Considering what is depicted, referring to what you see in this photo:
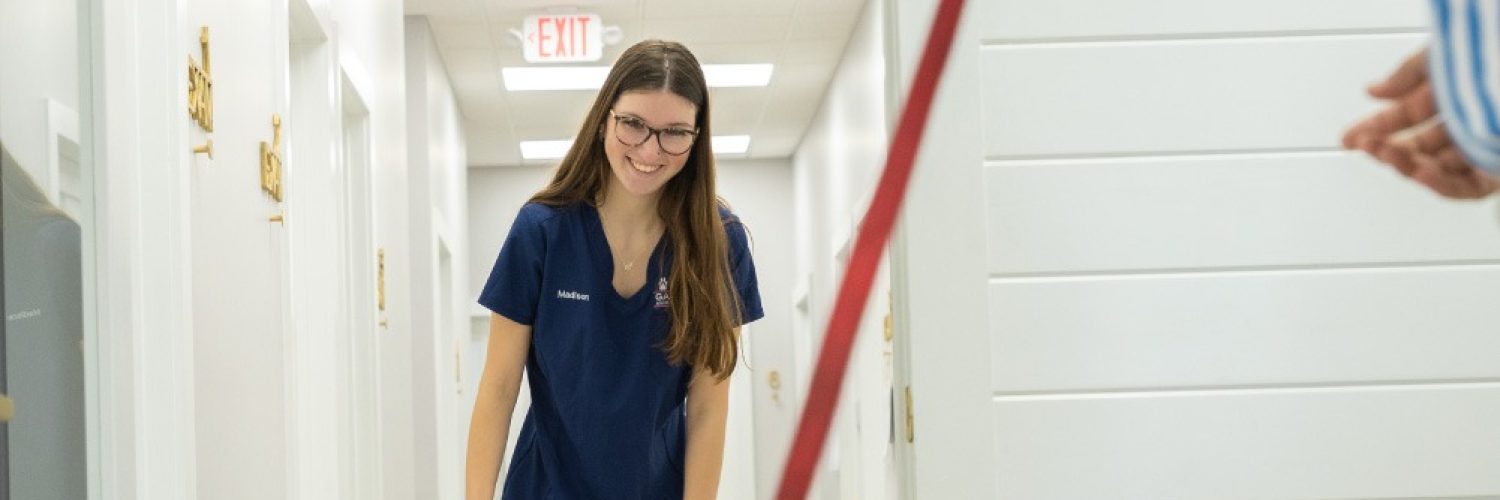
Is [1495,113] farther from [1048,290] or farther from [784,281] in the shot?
[784,281]

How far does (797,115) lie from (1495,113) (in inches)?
413

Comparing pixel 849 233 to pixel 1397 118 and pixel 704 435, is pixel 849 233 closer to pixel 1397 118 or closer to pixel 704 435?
pixel 704 435

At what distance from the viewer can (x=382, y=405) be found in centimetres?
533

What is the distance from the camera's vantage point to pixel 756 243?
12938 millimetres

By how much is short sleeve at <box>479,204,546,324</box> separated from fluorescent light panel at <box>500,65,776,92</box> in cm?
696

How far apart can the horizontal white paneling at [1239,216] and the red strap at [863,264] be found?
89.1 inches

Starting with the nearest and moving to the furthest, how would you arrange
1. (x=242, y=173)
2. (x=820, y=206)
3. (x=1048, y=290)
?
(x=1048, y=290)
(x=242, y=173)
(x=820, y=206)

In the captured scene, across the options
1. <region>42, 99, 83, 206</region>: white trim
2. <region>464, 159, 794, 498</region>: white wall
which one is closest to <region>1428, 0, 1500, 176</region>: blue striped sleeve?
<region>42, 99, 83, 206</region>: white trim

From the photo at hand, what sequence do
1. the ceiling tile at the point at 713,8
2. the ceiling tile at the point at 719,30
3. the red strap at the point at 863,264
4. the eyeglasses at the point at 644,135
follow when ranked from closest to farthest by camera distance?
1. the red strap at the point at 863,264
2. the eyeglasses at the point at 644,135
3. the ceiling tile at the point at 713,8
4. the ceiling tile at the point at 719,30

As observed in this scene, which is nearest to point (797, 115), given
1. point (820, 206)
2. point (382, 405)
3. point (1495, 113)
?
point (820, 206)

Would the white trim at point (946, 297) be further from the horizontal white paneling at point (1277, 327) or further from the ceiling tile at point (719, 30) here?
the ceiling tile at point (719, 30)

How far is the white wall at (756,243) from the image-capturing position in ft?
42.3

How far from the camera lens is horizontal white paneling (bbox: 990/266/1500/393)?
9.41 ft


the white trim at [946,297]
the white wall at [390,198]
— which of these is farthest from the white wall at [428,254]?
the white trim at [946,297]
